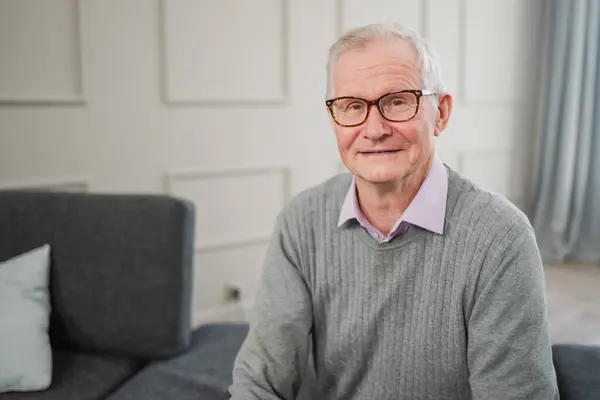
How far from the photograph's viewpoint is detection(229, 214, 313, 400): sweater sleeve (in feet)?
3.92

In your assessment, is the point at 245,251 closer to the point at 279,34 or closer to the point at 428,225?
the point at 279,34

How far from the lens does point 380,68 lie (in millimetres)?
1095

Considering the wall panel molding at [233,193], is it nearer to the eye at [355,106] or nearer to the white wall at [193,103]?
the white wall at [193,103]

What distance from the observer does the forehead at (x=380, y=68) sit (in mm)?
1094

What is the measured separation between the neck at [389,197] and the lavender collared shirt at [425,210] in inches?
0.5

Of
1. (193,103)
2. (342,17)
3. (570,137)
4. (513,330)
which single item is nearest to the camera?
(513,330)

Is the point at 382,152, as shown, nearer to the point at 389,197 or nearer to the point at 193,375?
the point at 389,197

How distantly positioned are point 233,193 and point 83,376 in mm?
1349

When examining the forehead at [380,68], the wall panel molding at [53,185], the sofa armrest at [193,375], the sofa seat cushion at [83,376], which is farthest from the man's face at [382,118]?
the wall panel molding at [53,185]

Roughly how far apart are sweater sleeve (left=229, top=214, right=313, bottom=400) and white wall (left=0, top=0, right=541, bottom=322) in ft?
4.53

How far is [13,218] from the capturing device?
177 centimetres

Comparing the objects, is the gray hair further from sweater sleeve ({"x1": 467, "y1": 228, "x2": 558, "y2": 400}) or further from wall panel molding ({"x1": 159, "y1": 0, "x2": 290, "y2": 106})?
wall panel molding ({"x1": 159, "y1": 0, "x2": 290, "y2": 106})

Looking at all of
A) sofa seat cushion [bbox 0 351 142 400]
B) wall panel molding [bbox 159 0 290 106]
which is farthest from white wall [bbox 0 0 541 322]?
sofa seat cushion [bbox 0 351 142 400]

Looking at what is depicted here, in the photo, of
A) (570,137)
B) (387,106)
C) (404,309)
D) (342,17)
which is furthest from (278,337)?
(570,137)
